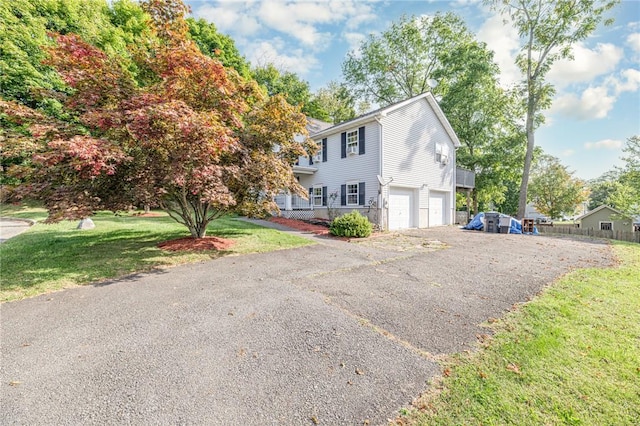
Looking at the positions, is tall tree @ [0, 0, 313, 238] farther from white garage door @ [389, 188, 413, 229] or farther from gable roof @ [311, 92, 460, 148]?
white garage door @ [389, 188, 413, 229]

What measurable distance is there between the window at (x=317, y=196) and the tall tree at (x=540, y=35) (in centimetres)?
1432

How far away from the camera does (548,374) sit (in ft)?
8.33

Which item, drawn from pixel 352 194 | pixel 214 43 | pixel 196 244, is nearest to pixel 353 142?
pixel 352 194

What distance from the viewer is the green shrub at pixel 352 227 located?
10906mm

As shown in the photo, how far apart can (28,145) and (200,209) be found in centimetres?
413

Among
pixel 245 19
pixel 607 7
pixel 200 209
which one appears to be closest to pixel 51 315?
pixel 200 209

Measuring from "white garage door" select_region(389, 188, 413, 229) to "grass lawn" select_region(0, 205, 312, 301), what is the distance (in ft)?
21.4

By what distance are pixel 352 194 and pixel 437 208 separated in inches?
247

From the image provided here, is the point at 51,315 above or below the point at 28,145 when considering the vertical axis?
below

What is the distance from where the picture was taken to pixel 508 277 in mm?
5793

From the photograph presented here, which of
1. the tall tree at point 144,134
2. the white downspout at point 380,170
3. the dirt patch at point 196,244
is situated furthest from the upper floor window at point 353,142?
the dirt patch at point 196,244

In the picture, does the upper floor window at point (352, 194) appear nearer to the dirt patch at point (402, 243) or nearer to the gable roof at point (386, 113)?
the gable roof at point (386, 113)

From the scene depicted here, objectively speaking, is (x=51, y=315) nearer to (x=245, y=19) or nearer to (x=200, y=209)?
(x=200, y=209)

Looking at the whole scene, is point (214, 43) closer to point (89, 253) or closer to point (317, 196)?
point (317, 196)
